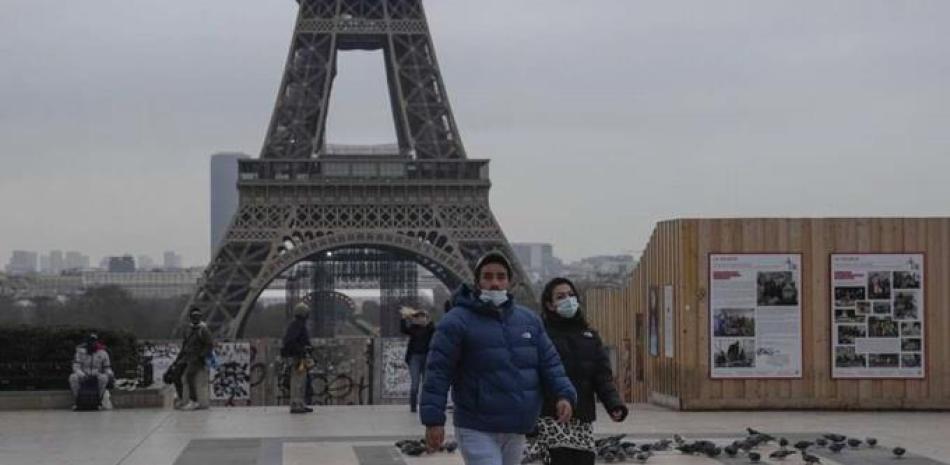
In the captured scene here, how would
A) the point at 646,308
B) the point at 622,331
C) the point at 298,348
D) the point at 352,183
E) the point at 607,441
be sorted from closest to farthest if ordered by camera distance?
the point at 607,441, the point at 298,348, the point at 646,308, the point at 622,331, the point at 352,183

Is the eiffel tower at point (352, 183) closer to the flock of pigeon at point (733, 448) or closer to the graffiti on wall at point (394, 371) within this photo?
the graffiti on wall at point (394, 371)

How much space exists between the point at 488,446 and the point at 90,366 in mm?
13567

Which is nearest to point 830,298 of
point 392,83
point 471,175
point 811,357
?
point 811,357

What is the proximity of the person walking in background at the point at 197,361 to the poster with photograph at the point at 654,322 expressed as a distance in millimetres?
5857

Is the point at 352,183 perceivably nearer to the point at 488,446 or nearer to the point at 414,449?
the point at 414,449

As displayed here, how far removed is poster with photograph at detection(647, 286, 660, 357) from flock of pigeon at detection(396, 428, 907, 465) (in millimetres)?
6269

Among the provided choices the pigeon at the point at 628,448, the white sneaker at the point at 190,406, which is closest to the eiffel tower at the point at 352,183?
the white sneaker at the point at 190,406

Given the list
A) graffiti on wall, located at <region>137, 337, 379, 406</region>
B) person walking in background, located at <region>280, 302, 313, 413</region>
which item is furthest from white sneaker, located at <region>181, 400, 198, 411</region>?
graffiti on wall, located at <region>137, 337, 379, 406</region>

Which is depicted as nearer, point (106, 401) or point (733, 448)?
point (733, 448)

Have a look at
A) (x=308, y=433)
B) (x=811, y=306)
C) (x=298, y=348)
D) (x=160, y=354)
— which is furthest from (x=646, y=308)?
(x=160, y=354)

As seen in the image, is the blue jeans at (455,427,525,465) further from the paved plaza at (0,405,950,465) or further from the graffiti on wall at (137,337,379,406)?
the graffiti on wall at (137,337,379,406)

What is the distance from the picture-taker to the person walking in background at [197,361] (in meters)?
21.9

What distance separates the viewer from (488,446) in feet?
29.9

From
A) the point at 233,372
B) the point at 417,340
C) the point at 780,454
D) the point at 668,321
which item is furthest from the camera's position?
the point at 233,372
